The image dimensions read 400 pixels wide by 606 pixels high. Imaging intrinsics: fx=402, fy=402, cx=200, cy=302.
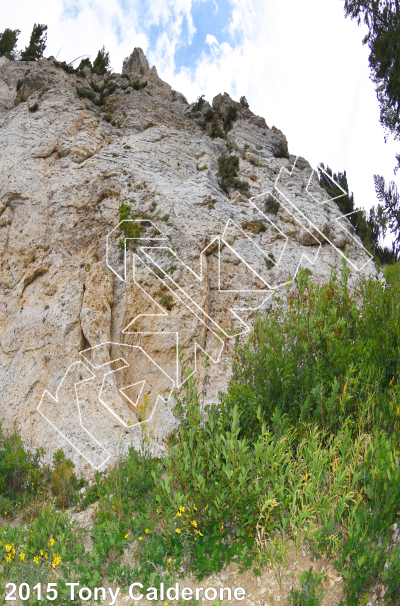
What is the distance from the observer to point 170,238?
832 cm

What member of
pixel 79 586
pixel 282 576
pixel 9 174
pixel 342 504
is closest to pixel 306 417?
pixel 342 504

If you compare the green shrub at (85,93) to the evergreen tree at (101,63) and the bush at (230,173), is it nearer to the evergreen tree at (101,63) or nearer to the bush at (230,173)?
the evergreen tree at (101,63)

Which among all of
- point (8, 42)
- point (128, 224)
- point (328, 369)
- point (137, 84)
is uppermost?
point (8, 42)

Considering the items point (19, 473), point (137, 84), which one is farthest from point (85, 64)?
point (19, 473)

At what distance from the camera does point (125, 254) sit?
8.23 m

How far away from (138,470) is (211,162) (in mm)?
8568

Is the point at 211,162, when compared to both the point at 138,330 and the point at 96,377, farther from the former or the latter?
the point at 96,377

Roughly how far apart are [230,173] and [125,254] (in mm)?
4097

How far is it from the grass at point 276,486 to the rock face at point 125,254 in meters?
0.99

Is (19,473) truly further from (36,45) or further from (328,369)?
(36,45)

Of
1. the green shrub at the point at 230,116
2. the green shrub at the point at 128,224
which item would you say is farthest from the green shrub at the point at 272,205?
the green shrub at the point at 230,116

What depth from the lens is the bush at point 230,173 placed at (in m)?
10.3

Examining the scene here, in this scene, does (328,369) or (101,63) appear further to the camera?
(101,63)

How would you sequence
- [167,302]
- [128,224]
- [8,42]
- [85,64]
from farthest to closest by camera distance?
1. [8,42]
2. [85,64]
3. [128,224]
4. [167,302]
